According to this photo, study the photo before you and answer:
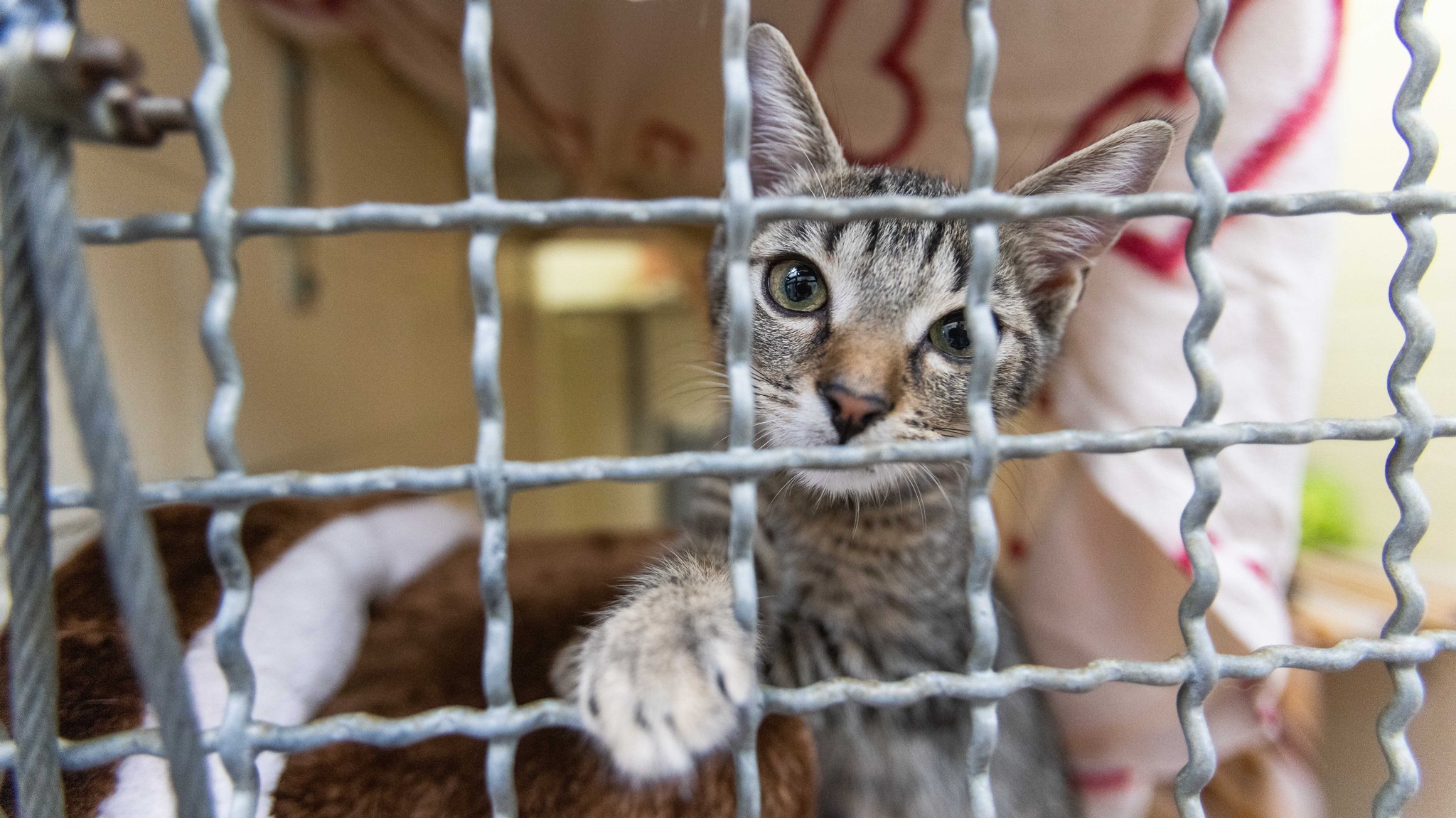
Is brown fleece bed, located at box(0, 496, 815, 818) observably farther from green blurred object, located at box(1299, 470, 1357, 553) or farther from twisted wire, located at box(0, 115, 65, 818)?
green blurred object, located at box(1299, 470, 1357, 553)

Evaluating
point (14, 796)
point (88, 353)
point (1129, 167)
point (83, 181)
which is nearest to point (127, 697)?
point (14, 796)

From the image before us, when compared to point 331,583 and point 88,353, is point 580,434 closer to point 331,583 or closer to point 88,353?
point 331,583

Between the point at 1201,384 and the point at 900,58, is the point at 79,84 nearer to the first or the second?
the point at 1201,384

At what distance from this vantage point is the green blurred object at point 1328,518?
1.48 m

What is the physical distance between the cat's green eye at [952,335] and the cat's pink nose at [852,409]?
179 mm

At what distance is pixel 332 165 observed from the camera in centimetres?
156

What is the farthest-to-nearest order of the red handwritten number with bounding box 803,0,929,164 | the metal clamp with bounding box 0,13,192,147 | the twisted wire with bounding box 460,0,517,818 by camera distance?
the red handwritten number with bounding box 803,0,929,164, the twisted wire with bounding box 460,0,517,818, the metal clamp with bounding box 0,13,192,147

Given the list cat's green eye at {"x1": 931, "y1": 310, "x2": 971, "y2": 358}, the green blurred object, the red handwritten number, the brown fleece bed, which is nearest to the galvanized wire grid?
the brown fleece bed

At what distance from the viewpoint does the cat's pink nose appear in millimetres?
686

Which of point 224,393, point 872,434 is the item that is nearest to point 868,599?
point 872,434

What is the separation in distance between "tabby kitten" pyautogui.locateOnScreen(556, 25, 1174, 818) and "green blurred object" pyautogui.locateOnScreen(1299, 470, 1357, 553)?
93cm

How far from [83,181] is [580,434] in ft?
8.24

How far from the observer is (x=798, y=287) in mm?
853

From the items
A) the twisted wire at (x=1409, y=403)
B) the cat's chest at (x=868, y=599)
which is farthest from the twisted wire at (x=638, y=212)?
the cat's chest at (x=868, y=599)
